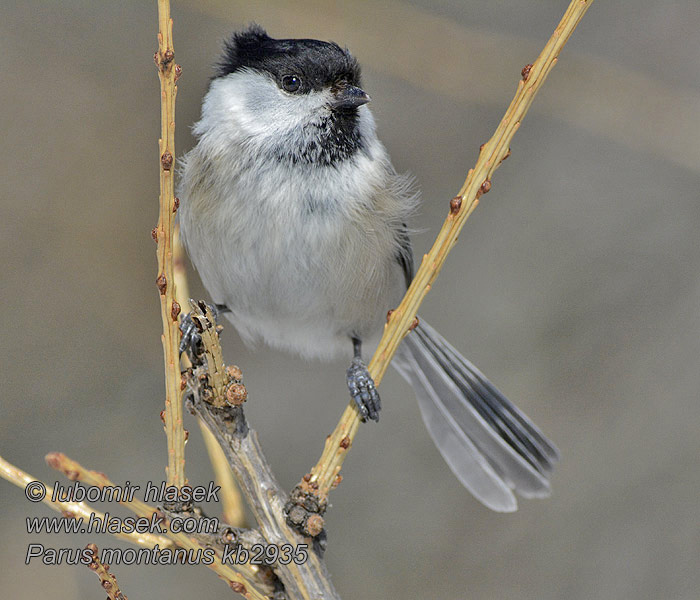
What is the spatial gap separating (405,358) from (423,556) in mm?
982

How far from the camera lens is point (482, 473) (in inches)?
95.8

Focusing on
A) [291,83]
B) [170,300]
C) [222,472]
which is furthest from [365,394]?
[291,83]

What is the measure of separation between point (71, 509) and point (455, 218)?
0.94 metres

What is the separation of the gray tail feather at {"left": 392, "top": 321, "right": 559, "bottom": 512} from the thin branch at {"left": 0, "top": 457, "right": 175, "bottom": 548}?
133 centimetres

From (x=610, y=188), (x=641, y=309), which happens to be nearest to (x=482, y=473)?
(x=641, y=309)

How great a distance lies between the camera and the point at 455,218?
5.11ft

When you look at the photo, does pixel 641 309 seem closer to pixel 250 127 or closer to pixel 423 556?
pixel 423 556

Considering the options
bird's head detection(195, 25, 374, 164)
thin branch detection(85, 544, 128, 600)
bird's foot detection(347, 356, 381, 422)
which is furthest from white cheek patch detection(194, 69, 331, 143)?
thin branch detection(85, 544, 128, 600)

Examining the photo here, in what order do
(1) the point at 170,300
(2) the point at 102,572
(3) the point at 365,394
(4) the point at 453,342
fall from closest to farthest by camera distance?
(2) the point at 102,572 → (1) the point at 170,300 → (3) the point at 365,394 → (4) the point at 453,342

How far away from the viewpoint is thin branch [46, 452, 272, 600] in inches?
42.0

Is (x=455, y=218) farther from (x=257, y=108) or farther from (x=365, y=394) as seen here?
(x=257, y=108)

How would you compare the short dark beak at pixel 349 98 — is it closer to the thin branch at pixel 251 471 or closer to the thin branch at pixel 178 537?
the thin branch at pixel 251 471

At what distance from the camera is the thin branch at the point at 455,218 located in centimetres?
142

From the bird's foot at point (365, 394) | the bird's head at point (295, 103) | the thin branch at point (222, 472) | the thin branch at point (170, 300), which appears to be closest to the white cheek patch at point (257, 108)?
the bird's head at point (295, 103)
